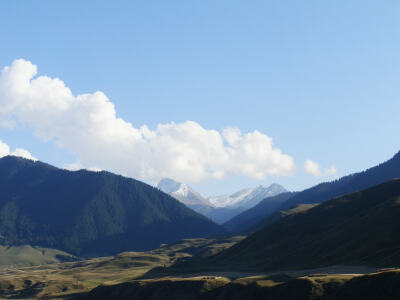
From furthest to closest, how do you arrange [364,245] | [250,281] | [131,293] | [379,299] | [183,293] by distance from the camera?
1. [364,245]
2. [131,293]
3. [183,293]
4. [250,281]
5. [379,299]

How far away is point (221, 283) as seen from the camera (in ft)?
530

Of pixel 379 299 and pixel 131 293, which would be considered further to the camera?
pixel 131 293

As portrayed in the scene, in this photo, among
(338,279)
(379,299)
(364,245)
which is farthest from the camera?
(364,245)

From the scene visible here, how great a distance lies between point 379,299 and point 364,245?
99.2 meters

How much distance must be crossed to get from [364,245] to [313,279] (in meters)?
79.1

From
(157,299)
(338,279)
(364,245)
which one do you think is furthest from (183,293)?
(364,245)

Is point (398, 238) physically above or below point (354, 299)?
above

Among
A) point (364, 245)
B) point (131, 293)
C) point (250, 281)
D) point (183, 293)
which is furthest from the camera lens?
point (364, 245)

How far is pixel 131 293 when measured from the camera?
181 m

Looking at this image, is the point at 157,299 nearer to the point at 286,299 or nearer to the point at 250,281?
the point at 250,281

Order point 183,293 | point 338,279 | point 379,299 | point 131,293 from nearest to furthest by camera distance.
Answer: point 379,299
point 338,279
point 183,293
point 131,293

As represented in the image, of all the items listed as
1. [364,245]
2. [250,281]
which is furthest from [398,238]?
[250,281]

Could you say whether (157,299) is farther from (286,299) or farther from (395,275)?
(395,275)

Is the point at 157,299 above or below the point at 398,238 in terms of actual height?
below
